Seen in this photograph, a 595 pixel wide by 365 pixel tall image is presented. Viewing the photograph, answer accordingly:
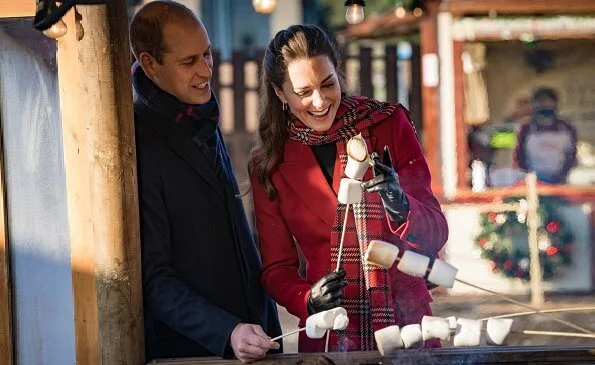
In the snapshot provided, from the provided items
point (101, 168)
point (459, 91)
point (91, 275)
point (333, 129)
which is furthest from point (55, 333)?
point (459, 91)

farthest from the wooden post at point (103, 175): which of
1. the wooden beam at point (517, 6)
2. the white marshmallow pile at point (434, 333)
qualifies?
the wooden beam at point (517, 6)

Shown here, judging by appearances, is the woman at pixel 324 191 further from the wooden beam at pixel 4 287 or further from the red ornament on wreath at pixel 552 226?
the red ornament on wreath at pixel 552 226

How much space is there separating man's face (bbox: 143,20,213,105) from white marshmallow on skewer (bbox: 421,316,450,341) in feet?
3.34

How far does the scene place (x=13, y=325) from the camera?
3.67m

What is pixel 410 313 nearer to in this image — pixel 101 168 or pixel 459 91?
pixel 101 168

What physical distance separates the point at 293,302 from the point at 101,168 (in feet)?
2.47

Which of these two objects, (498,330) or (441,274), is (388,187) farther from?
(498,330)

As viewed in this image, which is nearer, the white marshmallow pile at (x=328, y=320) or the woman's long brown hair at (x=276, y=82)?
the white marshmallow pile at (x=328, y=320)

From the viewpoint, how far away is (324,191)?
3479 millimetres

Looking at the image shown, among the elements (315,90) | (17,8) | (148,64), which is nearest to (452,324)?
(315,90)

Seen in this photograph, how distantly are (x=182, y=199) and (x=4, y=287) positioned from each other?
2.34 feet

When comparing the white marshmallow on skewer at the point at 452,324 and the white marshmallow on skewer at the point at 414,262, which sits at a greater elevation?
the white marshmallow on skewer at the point at 414,262

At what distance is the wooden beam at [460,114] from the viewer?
11.0 m

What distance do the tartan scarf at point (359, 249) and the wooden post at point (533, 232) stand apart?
265 inches
